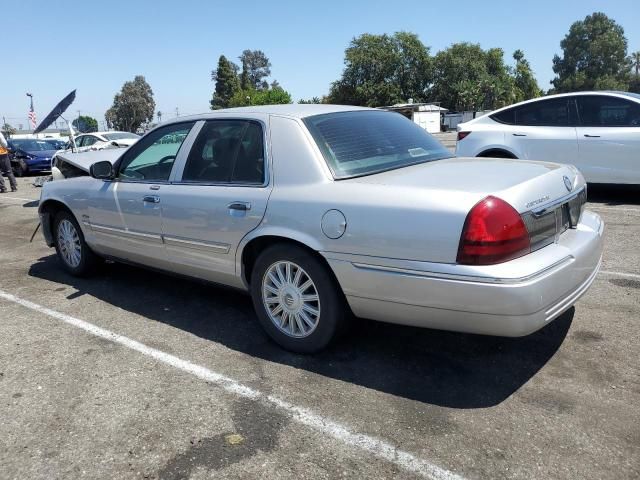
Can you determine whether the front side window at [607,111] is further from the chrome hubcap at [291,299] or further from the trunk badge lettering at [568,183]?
the chrome hubcap at [291,299]

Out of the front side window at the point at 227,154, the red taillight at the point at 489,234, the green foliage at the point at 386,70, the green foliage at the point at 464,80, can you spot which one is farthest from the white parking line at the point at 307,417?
the green foliage at the point at 464,80

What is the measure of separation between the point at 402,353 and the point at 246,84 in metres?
110

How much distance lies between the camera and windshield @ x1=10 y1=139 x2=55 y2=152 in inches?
768

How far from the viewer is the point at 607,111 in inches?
299

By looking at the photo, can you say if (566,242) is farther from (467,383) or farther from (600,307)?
(600,307)

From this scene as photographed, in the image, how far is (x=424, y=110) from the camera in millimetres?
61000

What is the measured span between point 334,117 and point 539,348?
6.69 feet

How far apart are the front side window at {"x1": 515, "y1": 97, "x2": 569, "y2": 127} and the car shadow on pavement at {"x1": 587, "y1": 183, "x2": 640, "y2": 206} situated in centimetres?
110

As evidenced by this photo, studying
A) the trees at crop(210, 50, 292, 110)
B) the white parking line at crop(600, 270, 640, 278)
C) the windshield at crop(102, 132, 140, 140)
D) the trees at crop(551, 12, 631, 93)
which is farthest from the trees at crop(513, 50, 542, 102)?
the white parking line at crop(600, 270, 640, 278)

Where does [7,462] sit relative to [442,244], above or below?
below

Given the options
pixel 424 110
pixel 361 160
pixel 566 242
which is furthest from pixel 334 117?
pixel 424 110

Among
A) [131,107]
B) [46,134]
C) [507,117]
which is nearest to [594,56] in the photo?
[131,107]

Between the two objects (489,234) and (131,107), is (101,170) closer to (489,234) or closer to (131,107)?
(489,234)

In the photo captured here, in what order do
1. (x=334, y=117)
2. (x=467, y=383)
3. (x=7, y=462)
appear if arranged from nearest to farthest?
1. (x=7, y=462)
2. (x=467, y=383)
3. (x=334, y=117)
